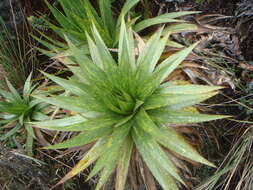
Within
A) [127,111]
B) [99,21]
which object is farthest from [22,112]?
[127,111]

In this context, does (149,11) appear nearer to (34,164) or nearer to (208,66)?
(208,66)

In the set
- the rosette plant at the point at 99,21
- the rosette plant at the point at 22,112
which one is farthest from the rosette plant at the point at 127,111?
the rosette plant at the point at 22,112

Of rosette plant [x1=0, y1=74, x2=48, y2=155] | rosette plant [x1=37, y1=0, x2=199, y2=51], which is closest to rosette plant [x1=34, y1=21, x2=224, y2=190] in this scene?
rosette plant [x1=37, y1=0, x2=199, y2=51]

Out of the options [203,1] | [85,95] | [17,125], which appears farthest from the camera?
[17,125]

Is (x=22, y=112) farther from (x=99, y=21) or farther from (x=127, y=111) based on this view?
(x=127, y=111)

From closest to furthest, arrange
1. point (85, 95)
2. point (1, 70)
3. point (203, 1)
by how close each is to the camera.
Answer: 1. point (85, 95)
2. point (203, 1)
3. point (1, 70)

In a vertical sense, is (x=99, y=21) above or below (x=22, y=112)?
above

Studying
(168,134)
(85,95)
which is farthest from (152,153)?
(85,95)
